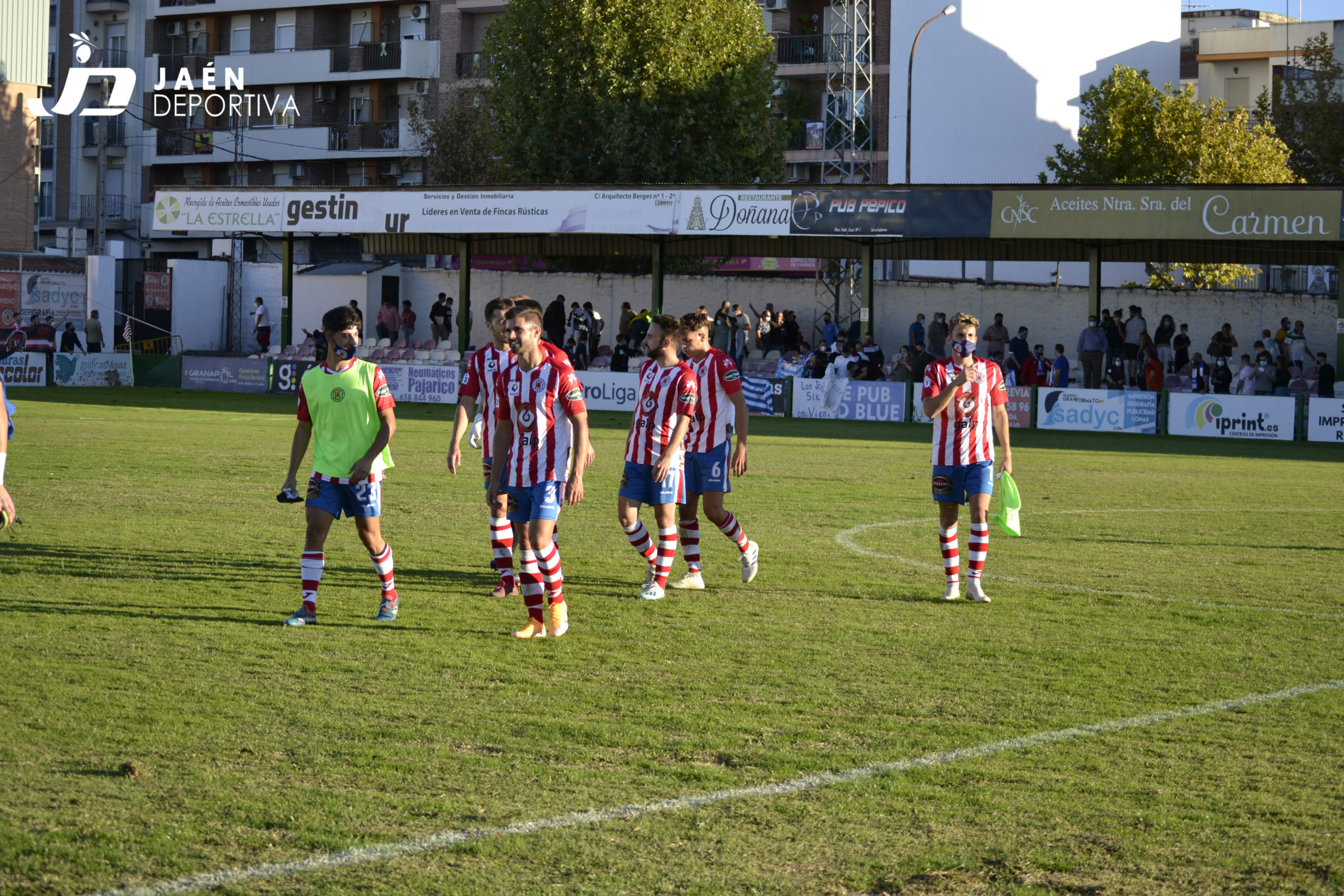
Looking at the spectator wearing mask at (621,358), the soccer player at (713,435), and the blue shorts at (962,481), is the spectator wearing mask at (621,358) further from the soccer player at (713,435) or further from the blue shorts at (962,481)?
Result: the blue shorts at (962,481)

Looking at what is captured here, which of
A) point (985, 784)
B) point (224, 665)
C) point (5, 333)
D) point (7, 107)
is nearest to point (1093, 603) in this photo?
point (985, 784)

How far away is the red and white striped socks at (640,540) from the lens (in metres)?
10.2

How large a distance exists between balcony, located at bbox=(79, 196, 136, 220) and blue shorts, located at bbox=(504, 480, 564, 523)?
67.1 meters

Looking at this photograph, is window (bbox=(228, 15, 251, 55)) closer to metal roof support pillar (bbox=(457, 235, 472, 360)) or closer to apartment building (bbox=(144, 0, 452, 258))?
apartment building (bbox=(144, 0, 452, 258))

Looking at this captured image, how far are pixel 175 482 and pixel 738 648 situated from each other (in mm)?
10200

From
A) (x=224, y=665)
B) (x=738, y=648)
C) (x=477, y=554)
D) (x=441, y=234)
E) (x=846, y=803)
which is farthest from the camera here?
(x=441, y=234)

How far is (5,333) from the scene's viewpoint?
143ft

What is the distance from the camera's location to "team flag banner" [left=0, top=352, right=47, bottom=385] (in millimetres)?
38406

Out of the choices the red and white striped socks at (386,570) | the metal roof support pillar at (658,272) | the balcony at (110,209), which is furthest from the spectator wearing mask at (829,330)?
the balcony at (110,209)

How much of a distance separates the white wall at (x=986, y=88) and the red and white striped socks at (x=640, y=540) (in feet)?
152

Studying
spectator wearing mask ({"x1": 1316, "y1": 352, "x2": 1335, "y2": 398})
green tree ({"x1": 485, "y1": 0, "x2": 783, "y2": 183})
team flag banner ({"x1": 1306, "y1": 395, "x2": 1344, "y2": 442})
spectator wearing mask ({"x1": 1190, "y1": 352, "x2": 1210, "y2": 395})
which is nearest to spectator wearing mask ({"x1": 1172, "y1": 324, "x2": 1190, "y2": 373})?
spectator wearing mask ({"x1": 1190, "y1": 352, "x2": 1210, "y2": 395})

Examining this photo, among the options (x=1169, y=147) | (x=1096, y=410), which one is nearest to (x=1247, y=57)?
(x=1169, y=147)

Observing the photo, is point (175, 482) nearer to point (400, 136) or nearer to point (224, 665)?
point (224, 665)

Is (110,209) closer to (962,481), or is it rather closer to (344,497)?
(344,497)
